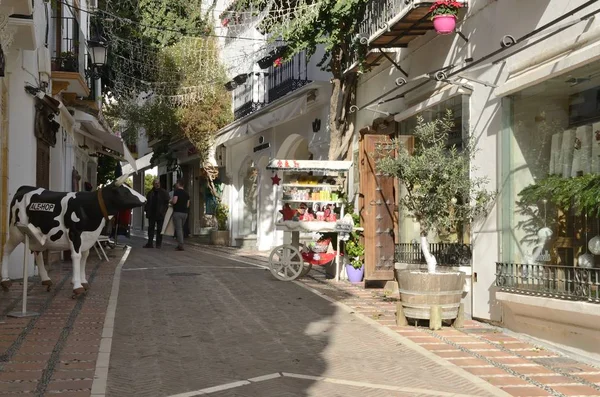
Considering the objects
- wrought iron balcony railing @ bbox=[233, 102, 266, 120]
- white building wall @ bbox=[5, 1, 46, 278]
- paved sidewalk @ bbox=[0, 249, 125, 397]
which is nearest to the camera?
paved sidewalk @ bbox=[0, 249, 125, 397]

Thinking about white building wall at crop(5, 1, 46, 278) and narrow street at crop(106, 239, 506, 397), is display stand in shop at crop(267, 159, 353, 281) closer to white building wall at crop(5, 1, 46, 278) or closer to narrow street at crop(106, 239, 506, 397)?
narrow street at crop(106, 239, 506, 397)

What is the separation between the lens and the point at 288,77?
857 inches

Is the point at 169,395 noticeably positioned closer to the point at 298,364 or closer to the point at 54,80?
the point at 298,364

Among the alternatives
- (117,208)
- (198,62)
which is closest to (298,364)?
(117,208)

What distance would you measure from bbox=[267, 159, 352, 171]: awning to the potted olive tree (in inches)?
193

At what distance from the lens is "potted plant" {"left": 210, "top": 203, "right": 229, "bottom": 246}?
1083 inches

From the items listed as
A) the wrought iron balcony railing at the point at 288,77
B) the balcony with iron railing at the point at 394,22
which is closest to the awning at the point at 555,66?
the balcony with iron railing at the point at 394,22

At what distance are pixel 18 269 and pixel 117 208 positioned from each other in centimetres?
387

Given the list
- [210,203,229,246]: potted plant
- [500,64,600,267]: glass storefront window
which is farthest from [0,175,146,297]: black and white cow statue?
[210,203,229,246]: potted plant

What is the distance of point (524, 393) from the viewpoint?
6348mm

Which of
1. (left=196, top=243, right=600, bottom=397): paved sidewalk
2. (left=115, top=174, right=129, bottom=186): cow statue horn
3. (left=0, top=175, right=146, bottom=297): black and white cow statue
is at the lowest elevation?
(left=196, top=243, right=600, bottom=397): paved sidewalk

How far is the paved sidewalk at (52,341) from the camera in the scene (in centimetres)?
633

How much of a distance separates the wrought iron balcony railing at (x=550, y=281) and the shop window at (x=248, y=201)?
1830cm

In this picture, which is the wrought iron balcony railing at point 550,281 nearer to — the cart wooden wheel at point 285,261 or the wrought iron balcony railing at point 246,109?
the cart wooden wheel at point 285,261
